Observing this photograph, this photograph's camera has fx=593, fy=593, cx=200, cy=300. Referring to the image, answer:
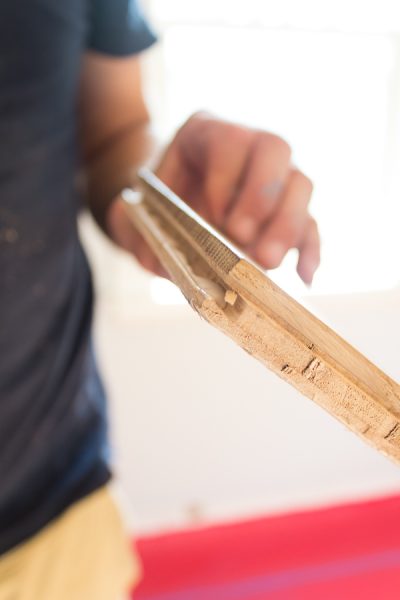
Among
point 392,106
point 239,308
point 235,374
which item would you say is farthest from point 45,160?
point 235,374

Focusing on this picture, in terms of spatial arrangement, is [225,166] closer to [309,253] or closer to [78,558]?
[309,253]

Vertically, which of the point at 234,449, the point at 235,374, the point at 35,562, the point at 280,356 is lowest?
the point at 234,449

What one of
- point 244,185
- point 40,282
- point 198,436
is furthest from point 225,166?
point 198,436

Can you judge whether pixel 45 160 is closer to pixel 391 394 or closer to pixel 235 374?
pixel 391 394

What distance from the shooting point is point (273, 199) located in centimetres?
33

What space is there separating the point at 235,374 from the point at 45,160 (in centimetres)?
76

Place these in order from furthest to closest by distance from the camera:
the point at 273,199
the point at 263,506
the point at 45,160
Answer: the point at 263,506, the point at 45,160, the point at 273,199

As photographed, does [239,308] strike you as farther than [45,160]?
No

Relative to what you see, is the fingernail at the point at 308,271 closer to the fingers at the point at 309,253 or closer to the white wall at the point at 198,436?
the fingers at the point at 309,253

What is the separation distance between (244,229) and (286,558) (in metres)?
0.49

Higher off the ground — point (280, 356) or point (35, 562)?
point (280, 356)

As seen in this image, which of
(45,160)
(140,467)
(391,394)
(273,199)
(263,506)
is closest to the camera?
(391,394)

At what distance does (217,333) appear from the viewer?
0.94m

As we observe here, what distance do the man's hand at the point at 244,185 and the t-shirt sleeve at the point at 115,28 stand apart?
0.23 metres
